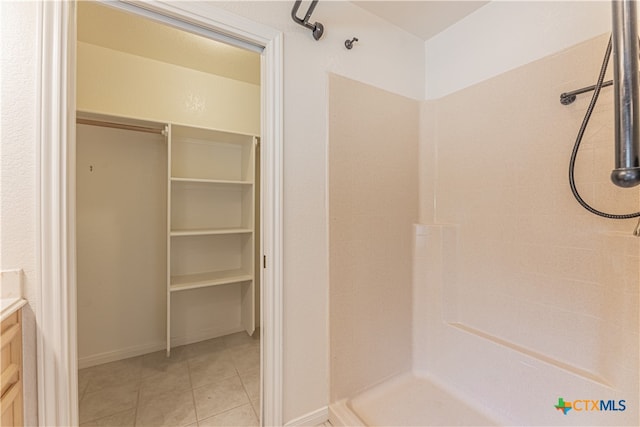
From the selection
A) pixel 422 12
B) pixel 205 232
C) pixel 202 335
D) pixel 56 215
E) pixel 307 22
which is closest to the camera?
pixel 56 215

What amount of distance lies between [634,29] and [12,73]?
1570mm

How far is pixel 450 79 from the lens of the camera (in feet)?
5.57

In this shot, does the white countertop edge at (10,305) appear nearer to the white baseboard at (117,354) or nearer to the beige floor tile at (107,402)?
the beige floor tile at (107,402)

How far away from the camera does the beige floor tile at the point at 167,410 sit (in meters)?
1.44

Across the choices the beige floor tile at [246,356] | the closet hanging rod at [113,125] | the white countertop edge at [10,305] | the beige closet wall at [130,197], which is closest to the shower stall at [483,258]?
the beige floor tile at [246,356]

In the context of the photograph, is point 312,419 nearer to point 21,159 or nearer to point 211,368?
point 211,368

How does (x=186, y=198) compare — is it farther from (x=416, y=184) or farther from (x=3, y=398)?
(x=416, y=184)

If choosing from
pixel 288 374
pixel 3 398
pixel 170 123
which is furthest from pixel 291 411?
pixel 170 123

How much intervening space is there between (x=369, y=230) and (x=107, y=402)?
1.86 m

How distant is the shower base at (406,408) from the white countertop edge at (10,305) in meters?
1.34

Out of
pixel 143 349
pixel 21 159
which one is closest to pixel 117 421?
pixel 143 349

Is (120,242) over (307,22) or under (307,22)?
under

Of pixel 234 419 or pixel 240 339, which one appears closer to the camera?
pixel 234 419

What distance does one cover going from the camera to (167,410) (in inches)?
59.6
